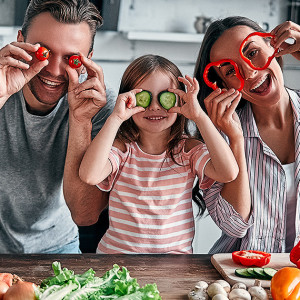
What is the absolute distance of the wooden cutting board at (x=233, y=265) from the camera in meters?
1.47

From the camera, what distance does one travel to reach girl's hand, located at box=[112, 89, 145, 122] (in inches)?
70.2

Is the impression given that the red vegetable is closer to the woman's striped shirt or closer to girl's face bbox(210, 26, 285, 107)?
the woman's striped shirt

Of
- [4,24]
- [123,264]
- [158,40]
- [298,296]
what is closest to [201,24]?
[158,40]

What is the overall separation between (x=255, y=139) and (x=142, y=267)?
0.75 metres

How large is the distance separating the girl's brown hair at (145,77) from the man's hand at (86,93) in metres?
0.11

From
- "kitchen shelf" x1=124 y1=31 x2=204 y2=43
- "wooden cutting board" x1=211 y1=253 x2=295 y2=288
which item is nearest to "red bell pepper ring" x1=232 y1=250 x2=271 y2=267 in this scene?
"wooden cutting board" x1=211 y1=253 x2=295 y2=288

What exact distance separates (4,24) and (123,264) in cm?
302

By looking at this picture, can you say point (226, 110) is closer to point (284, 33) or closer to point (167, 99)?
point (167, 99)

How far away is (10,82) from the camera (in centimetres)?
187

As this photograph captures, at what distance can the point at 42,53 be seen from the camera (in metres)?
1.77

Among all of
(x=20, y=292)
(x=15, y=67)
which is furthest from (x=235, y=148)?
(x=20, y=292)

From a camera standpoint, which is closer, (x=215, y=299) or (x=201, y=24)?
(x=215, y=299)

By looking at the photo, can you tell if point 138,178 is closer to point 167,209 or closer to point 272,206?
point 167,209

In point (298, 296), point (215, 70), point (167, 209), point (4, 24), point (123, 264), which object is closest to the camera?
point (298, 296)
